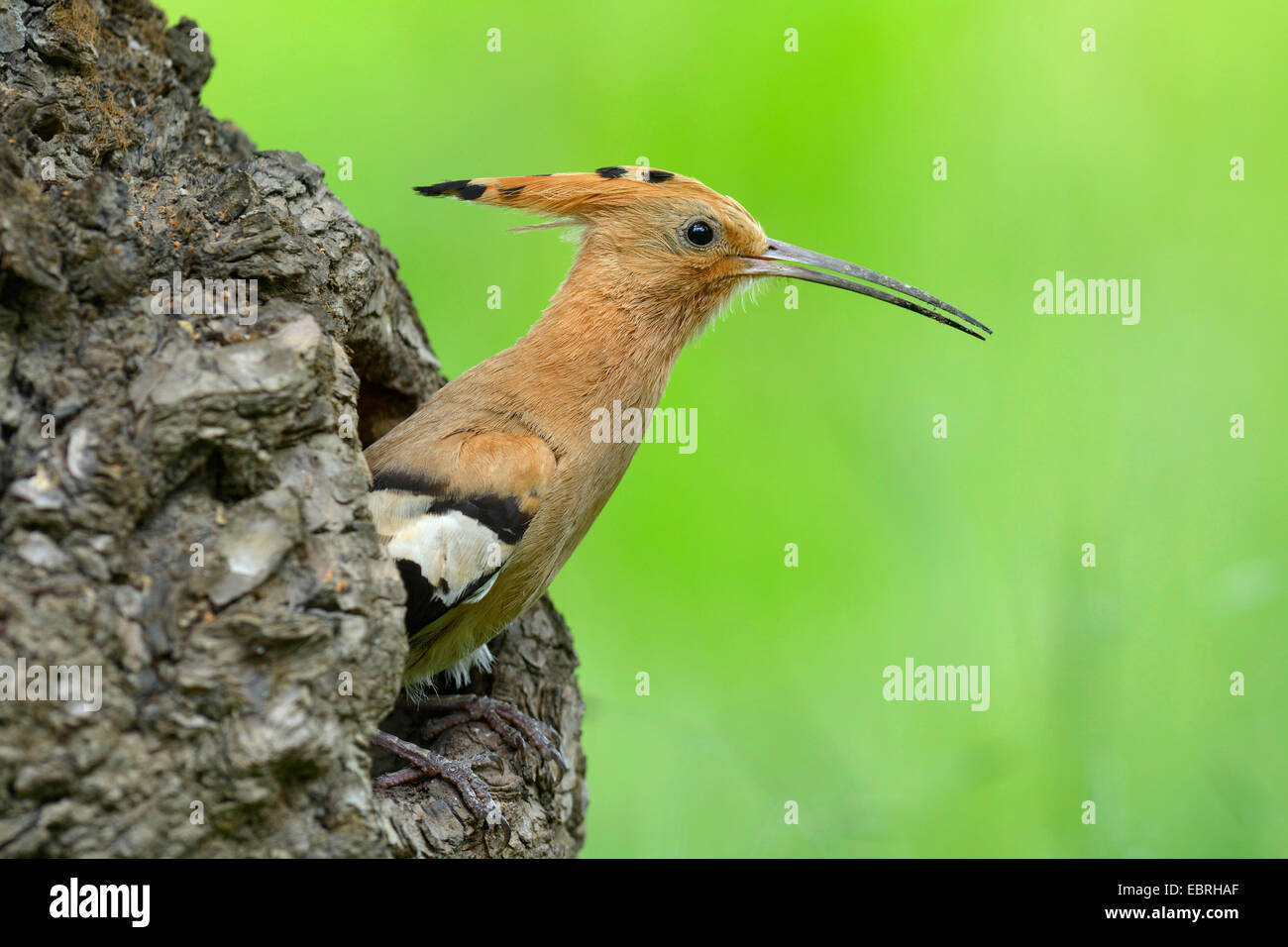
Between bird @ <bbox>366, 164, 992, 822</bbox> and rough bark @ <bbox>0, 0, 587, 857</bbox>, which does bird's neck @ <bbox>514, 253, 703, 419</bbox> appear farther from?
rough bark @ <bbox>0, 0, 587, 857</bbox>

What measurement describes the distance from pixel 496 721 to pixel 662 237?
132 centimetres

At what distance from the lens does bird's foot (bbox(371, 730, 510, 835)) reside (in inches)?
105

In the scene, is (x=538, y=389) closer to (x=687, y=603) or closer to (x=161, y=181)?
(x=161, y=181)

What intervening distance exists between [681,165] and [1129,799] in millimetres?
2811

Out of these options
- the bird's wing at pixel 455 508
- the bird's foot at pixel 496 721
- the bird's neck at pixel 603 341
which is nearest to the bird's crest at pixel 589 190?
the bird's neck at pixel 603 341

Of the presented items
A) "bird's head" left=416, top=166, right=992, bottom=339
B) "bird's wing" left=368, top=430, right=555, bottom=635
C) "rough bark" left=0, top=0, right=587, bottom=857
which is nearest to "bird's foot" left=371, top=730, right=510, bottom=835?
"rough bark" left=0, top=0, right=587, bottom=857

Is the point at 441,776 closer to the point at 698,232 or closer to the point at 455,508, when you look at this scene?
the point at 455,508

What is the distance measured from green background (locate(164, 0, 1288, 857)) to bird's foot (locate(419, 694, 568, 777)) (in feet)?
2.34

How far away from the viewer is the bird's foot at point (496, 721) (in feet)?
9.87

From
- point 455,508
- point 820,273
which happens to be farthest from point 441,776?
point 820,273

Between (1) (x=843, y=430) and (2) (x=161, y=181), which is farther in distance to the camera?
(1) (x=843, y=430)

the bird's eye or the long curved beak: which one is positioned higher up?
the bird's eye

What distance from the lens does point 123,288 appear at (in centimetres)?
218
